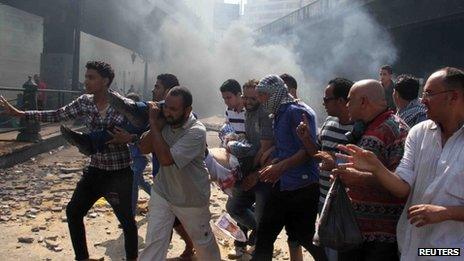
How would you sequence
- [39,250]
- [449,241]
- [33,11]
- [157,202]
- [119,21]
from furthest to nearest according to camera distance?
[119,21]
[33,11]
[39,250]
[157,202]
[449,241]

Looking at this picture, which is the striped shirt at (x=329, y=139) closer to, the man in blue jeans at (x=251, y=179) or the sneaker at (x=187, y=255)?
the man in blue jeans at (x=251, y=179)

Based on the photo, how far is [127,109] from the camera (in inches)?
135

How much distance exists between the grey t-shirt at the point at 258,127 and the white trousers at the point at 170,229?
0.92 metres

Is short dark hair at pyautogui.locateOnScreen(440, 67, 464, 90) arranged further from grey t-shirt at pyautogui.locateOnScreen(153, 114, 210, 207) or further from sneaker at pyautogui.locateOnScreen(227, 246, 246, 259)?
sneaker at pyautogui.locateOnScreen(227, 246, 246, 259)

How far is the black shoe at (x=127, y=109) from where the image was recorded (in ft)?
11.1

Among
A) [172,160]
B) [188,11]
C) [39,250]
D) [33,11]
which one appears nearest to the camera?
[172,160]

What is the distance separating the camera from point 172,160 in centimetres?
316

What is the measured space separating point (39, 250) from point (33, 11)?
15.4m

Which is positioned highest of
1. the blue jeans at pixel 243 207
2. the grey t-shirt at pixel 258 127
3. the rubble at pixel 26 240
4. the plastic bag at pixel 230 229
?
the grey t-shirt at pixel 258 127

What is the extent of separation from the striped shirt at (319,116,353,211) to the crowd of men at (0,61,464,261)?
0.01m

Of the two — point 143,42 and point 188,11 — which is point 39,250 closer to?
point 143,42

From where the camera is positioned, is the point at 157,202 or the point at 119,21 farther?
the point at 119,21

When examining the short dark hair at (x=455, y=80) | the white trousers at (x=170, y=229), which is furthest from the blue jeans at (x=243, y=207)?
the short dark hair at (x=455, y=80)

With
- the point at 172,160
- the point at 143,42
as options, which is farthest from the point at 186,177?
the point at 143,42
